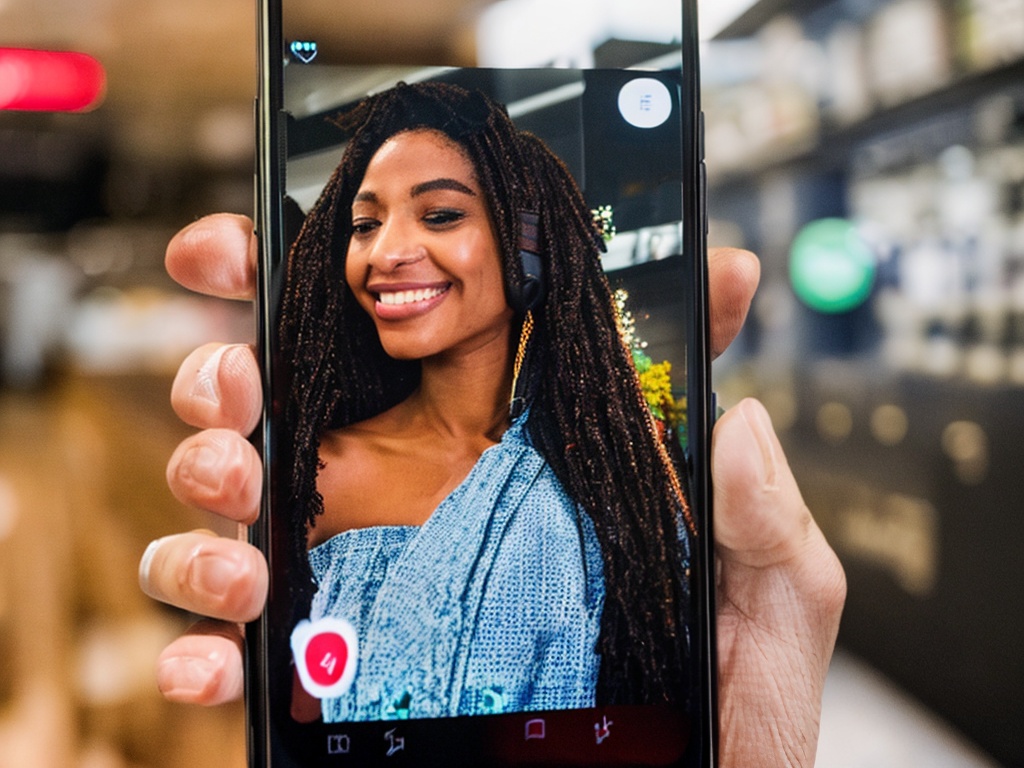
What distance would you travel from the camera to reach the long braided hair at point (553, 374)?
16.6 inches

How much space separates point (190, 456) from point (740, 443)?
0.27 metres

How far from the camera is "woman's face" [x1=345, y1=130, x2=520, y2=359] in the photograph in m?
0.42

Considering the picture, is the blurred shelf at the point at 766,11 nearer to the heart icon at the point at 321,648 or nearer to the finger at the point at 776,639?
the finger at the point at 776,639

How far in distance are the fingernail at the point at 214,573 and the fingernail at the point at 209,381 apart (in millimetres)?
77

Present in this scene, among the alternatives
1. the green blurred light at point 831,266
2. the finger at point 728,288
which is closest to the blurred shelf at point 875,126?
the green blurred light at point 831,266

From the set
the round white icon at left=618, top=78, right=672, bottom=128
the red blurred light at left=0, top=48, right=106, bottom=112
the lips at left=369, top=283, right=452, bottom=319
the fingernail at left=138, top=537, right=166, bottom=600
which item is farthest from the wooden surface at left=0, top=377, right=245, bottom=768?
the red blurred light at left=0, top=48, right=106, bottom=112

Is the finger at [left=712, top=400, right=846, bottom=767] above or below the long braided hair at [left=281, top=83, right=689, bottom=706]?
below

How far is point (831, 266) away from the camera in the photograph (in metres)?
1.88

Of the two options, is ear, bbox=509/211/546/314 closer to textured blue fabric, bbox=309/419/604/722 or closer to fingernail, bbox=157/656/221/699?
textured blue fabric, bbox=309/419/604/722

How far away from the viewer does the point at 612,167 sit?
0.43 meters

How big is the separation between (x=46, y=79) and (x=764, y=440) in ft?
7.34

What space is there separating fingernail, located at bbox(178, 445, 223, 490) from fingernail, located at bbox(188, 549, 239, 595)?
1.3 inches

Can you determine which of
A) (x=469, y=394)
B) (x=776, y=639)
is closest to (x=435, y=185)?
(x=469, y=394)

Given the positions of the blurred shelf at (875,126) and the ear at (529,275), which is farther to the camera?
the blurred shelf at (875,126)
